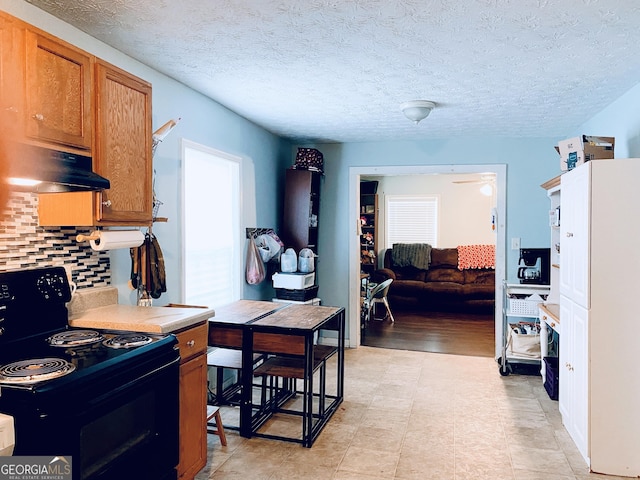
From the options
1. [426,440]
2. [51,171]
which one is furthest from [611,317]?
[51,171]

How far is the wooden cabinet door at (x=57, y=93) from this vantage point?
189cm

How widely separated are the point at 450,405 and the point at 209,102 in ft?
9.65

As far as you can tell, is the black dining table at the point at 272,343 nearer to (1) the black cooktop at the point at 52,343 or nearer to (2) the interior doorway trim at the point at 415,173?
(1) the black cooktop at the point at 52,343

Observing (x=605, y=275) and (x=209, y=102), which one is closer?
(x=605, y=275)

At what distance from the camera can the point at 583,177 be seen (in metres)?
2.79

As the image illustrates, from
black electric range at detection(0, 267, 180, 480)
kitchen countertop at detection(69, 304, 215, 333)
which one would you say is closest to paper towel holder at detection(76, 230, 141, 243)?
black electric range at detection(0, 267, 180, 480)

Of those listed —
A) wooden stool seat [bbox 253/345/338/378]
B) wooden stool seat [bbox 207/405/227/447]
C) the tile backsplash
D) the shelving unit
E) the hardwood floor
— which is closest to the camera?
the tile backsplash

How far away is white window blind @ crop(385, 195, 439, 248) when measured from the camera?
898 cm

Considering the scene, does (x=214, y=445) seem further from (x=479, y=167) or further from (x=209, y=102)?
(x=479, y=167)

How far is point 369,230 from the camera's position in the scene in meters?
9.00

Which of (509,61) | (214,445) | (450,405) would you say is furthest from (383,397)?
(509,61)

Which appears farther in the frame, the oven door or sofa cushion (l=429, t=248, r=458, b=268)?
sofa cushion (l=429, t=248, r=458, b=268)

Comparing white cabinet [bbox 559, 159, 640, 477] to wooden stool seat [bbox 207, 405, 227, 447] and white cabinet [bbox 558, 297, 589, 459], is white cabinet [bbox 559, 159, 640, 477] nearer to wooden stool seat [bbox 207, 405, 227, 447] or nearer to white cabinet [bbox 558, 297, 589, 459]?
white cabinet [bbox 558, 297, 589, 459]

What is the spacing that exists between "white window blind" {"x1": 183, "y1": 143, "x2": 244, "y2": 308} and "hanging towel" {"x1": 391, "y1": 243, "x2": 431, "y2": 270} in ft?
15.4
